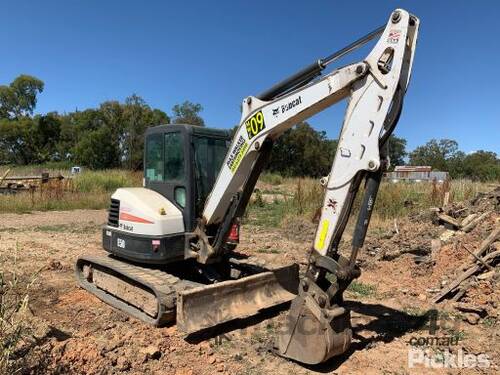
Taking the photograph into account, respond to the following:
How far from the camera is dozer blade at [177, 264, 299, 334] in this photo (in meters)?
5.04

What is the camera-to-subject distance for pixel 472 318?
19.2 ft

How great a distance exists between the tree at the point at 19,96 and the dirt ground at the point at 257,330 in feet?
200

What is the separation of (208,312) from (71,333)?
1604 mm

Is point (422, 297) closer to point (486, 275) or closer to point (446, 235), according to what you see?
point (486, 275)

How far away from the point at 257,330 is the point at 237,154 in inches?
84.6

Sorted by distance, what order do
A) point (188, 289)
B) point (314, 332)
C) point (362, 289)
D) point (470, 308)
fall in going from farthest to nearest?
point (362, 289)
point (470, 308)
point (188, 289)
point (314, 332)

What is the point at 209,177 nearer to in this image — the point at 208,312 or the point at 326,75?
the point at 208,312

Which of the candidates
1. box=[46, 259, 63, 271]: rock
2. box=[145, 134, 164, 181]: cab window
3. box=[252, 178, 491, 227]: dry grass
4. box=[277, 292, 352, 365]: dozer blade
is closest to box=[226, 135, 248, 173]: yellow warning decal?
box=[145, 134, 164, 181]: cab window

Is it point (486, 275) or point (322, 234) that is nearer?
point (322, 234)

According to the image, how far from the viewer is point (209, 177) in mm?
6137

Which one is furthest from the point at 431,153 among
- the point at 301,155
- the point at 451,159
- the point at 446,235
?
the point at 446,235

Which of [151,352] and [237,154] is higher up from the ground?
[237,154]

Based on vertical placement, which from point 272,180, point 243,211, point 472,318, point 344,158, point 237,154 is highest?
point 272,180

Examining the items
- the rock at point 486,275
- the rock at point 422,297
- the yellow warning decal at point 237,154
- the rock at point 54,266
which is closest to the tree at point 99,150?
the rock at point 54,266
